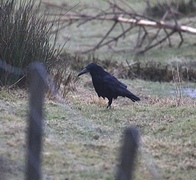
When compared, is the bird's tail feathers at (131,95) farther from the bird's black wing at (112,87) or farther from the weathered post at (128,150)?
the weathered post at (128,150)

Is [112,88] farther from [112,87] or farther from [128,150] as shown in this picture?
[128,150]

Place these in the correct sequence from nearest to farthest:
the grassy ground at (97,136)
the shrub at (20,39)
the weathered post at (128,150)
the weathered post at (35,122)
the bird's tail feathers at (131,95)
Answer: the weathered post at (128,150)
the weathered post at (35,122)
the grassy ground at (97,136)
the bird's tail feathers at (131,95)
the shrub at (20,39)

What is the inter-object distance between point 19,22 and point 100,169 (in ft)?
13.9

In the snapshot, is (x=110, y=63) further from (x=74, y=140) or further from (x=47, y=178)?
Answer: (x=47, y=178)

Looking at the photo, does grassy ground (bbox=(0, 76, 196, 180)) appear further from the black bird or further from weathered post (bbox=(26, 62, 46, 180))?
weathered post (bbox=(26, 62, 46, 180))

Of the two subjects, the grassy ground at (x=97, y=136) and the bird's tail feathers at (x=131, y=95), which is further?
the bird's tail feathers at (x=131, y=95)

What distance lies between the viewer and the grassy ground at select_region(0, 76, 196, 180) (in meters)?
6.38

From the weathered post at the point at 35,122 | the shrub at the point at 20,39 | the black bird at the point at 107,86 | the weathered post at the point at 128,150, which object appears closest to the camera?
the weathered post at the point at 128,150

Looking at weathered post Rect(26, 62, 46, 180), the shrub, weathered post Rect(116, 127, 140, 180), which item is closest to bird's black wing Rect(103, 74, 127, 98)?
the shrub

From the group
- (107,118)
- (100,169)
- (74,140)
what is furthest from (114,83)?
(100,169)

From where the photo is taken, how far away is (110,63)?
1488cm

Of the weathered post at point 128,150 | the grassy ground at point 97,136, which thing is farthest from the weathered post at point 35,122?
the weathered post at point 128,150

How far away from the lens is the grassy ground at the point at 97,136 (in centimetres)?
638

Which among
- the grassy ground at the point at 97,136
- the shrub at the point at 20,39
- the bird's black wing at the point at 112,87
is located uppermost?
the shrub at the point at 20,39
